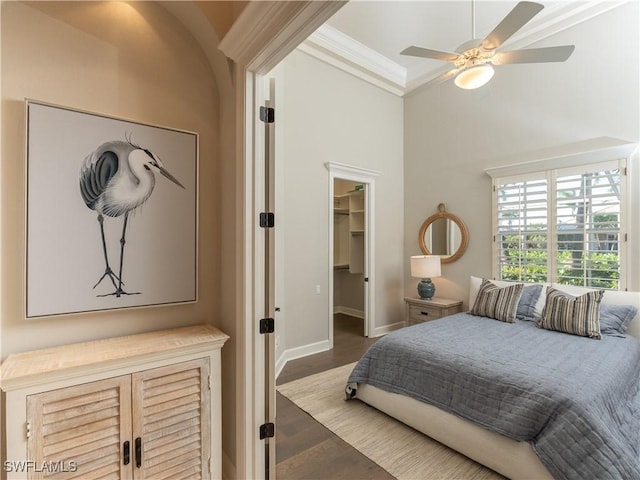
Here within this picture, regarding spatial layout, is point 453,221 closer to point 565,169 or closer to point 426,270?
point 426,270

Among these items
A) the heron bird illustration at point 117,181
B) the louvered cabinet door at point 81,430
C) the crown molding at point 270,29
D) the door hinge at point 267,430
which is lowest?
the door hinge at point 267,430

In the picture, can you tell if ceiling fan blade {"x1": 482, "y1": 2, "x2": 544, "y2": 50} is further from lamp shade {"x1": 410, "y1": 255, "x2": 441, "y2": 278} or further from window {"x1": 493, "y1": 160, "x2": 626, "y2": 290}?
lamp shade {"x1": 410, "y1": 255, "x2": 441, "y2": 278}

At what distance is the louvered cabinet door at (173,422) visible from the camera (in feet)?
5.00

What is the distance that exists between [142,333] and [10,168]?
100 centimetres

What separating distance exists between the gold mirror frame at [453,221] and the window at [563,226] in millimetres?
429

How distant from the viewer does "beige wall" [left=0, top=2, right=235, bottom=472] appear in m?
1.47

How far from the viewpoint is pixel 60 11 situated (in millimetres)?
1568

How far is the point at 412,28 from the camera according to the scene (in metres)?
3.86

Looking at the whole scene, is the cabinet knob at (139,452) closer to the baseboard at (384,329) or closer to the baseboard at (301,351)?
the baseboard at (301,351)

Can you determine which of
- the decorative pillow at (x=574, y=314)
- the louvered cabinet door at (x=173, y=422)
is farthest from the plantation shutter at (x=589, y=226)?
the louvered cabinet door at (x=173, y=422)

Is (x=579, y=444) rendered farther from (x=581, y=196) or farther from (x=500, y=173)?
(x=500, y=173)

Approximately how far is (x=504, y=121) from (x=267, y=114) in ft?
11.9

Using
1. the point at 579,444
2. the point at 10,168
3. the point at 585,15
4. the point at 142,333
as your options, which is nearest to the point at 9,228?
the point at 10,168

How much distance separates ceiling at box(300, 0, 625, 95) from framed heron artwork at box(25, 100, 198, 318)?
2.92 metres
